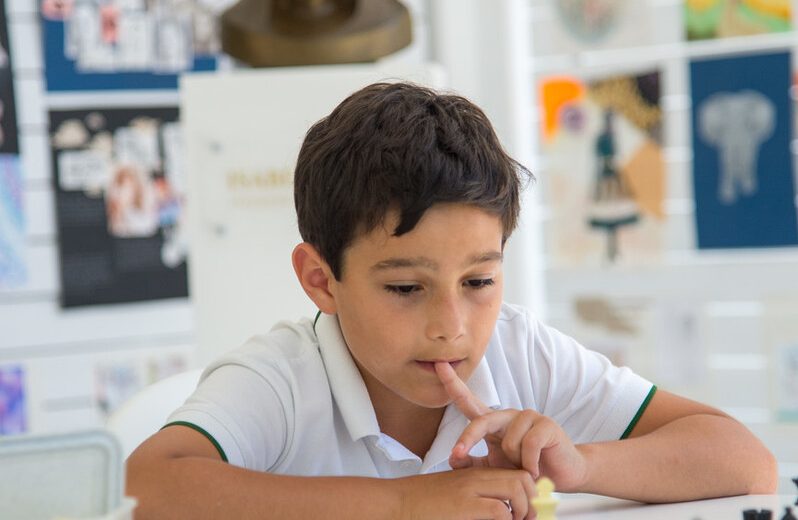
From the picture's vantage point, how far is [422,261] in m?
1.04

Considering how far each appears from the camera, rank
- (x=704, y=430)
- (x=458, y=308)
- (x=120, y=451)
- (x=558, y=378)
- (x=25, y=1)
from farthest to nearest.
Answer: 1. (x=25, y=1)
2. (x=558, y=378)
3. (x=704, y=430)
4. (x=458, y=308)
5. (x=120, y=451)

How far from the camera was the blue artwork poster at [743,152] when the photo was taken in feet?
8.80

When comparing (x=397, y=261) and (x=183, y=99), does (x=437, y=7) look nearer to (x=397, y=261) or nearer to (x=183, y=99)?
(x=183, y=99)

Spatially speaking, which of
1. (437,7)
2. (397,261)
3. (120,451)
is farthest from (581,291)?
(120,451)

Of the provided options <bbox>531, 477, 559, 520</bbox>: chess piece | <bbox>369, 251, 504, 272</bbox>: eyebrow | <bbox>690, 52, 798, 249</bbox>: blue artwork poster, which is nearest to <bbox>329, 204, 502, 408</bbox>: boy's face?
<bbox>369, 251, 504, 272</bbox>: eyebrow

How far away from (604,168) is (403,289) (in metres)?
2.05

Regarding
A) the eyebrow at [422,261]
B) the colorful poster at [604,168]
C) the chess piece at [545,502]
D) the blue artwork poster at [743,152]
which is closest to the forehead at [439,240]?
the eyebrow at [422,261]

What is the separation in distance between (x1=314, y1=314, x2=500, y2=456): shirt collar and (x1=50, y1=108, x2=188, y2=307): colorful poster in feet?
5.64

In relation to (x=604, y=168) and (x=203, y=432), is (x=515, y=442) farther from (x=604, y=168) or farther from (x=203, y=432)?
(x=604, y=168)

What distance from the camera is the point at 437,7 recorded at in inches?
128

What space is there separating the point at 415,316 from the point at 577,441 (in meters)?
0.37

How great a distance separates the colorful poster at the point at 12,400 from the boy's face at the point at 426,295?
183cm

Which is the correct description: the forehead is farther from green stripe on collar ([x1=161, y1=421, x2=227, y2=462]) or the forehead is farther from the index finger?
green stripe on collar ([x1=161, y1=421, x2=227, y2=462])

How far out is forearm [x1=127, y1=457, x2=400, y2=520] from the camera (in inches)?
36.5
